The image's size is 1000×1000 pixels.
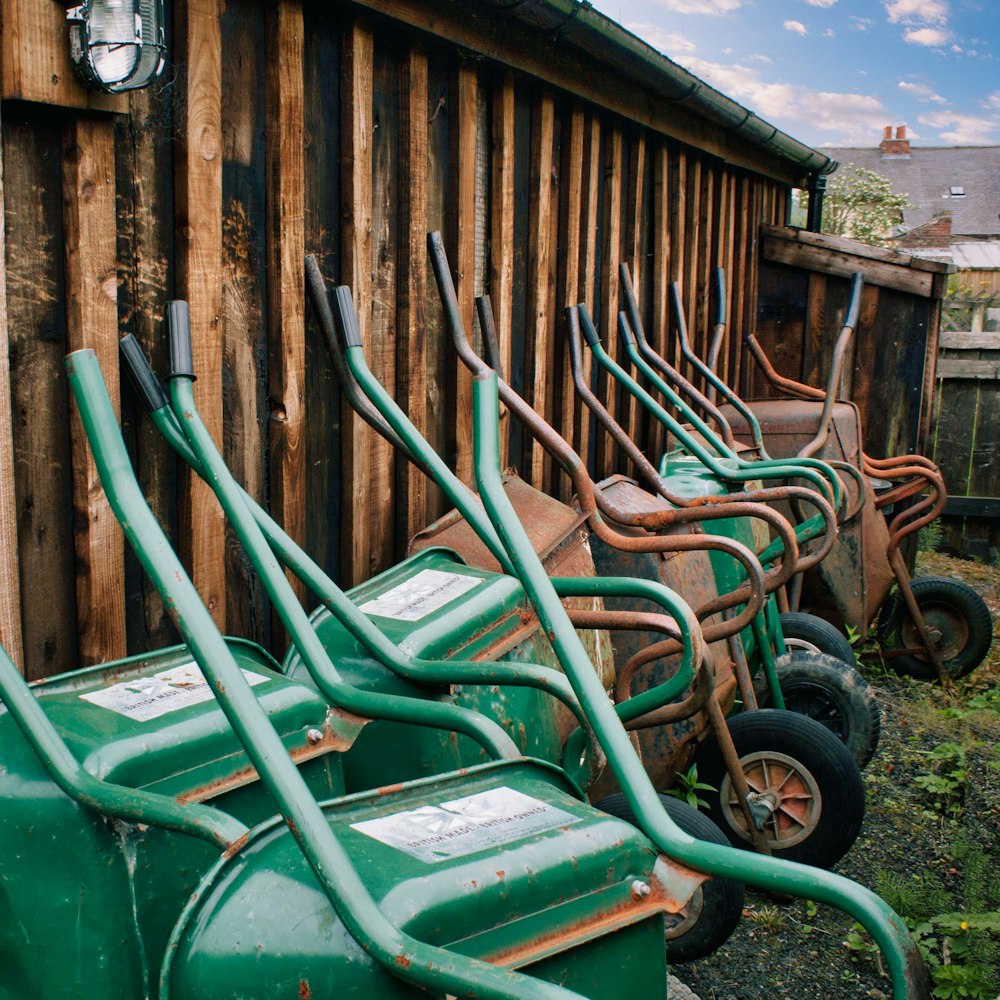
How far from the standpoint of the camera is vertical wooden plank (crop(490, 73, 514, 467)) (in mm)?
3539

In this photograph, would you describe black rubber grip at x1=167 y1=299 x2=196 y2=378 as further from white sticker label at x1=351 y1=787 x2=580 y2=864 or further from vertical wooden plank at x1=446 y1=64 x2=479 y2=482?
vertical wooden plank at x1=446 y1=64 x2=479 y2=482

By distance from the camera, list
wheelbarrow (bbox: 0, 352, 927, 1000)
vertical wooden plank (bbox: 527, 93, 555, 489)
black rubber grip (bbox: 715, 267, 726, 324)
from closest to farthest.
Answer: wheelbarrow (bbox: 0, 352, 927, 1000)
vertical wooden plank (bbox: 527, 93, 555, 489)
black rubber grip (bbox: 715, 267, 726, 324)

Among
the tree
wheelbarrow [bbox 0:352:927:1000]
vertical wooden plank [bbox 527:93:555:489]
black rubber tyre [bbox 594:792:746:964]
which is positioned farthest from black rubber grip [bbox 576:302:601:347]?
the tree

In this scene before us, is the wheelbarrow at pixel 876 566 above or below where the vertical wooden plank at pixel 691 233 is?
below

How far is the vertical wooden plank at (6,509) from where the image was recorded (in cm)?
190

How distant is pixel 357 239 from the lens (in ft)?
9.26

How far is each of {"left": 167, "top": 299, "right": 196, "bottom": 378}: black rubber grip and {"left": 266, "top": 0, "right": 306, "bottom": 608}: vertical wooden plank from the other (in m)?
0.84

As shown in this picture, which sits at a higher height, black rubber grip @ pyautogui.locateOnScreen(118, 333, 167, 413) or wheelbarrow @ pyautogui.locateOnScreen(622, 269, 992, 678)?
black rubber grip @ pyautogui.locateOnScreen(118, 333, 167, 413)

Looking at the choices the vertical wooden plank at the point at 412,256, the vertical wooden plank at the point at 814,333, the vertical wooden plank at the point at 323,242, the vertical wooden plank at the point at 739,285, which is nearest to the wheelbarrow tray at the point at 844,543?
the vertical wooden plank at the point at 739,285

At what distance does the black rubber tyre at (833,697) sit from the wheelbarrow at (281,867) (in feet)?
7.40

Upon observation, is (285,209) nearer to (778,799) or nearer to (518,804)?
(518,804)

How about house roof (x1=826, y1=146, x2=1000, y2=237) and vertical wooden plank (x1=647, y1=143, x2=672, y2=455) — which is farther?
house roof (x1=826, y1=146, x2=1000, y2=237)

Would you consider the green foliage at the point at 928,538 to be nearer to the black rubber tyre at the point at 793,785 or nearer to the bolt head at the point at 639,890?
the black rubber tyre at the point at 793,785

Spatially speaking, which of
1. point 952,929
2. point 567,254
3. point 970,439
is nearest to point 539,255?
point 567,254
